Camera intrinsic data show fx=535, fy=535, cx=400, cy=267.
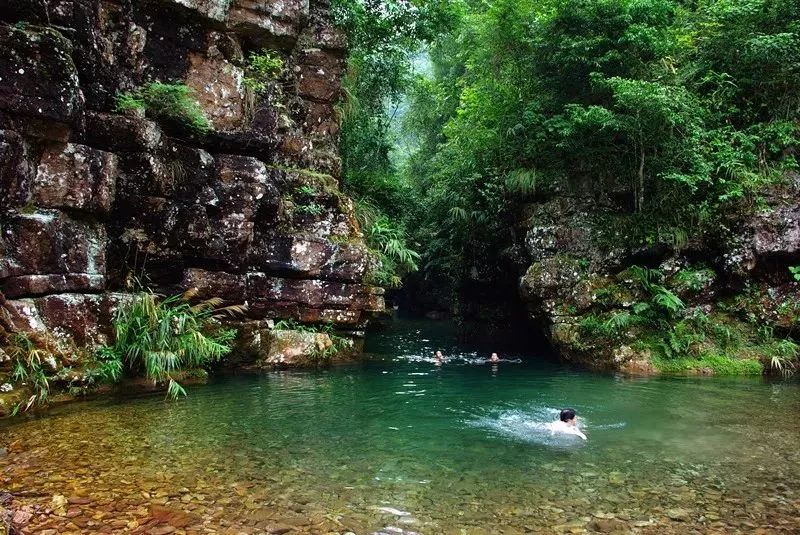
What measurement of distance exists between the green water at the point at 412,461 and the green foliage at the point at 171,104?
5794mm

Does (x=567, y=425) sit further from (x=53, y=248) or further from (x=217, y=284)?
(x=53, y=248)

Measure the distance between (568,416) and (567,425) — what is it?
0.67ft

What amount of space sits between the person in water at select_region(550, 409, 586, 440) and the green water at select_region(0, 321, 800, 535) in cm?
15

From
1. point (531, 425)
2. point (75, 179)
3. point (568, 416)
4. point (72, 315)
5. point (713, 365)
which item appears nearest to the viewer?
point (568, 416)

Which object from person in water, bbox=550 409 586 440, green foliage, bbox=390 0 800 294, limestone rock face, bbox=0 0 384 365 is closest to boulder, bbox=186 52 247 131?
limestone rock face, bbox=0 0 384 365

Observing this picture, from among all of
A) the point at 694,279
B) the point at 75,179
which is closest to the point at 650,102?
the point at 694,279

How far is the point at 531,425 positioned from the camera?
27.7ft

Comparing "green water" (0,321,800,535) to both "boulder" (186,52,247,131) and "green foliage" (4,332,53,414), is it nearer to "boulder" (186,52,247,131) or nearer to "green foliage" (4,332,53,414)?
"green foliage" (4,332,53,414)

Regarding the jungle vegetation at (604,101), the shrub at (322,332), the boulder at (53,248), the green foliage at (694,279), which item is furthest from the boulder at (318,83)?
the green foliage at (694,279)

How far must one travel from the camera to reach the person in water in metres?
7.61

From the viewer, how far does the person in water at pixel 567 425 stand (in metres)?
7.61

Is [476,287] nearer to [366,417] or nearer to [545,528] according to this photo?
[366,417]

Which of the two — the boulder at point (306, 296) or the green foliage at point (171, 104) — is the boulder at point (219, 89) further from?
the boulder at point (306, 296)

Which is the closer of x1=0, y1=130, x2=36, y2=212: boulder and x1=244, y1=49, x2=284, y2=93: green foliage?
x1=0, y1=130, x2=36, y2=212: boulder
